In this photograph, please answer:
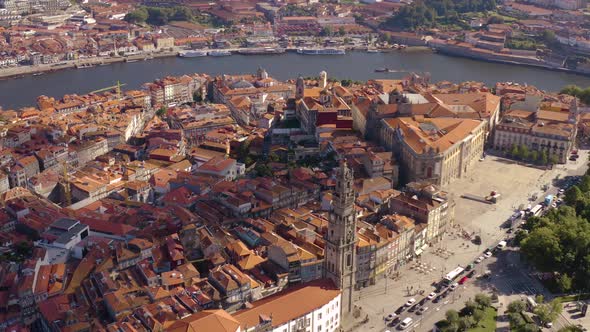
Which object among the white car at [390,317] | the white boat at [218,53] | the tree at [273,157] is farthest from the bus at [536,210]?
the white boat at [218,53]

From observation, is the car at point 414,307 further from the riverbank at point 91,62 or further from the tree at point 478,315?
the riverbank at point 91,62

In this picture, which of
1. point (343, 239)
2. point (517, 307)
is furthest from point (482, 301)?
point (343, 239)

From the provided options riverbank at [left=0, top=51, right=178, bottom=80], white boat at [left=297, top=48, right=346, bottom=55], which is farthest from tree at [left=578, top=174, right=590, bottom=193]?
riverbank at [left=0, top=51, right=178, bottom=80]

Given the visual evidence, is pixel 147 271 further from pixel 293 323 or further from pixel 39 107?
pixel 39 107

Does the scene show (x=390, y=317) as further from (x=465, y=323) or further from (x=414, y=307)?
(x=465, y=323)

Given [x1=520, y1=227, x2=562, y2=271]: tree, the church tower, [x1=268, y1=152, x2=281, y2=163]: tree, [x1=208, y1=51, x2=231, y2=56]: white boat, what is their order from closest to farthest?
the church tower, [x1=520, y1=227, x2=562, y2=271]: tree, [x1=268, y1=152, x2=281, y2=163]: tree, [x1=208, y1=51, x2=231, y2=56]: white boat

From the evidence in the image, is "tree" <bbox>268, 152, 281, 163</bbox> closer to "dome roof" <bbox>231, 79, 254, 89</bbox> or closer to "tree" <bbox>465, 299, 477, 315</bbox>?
"dome roof" <bbox>231, 79, 254, 89</bbox>
